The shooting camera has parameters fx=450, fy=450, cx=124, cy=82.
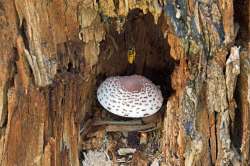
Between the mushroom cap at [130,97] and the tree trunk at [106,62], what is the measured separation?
0.45 ft

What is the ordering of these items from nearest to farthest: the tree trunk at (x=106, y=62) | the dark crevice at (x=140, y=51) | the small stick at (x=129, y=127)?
the tree trunk at (x=106, y=62)
the dark crevice at (x=140, y=51)
the small stick at (x=129, y=127)

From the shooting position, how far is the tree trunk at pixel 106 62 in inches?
107

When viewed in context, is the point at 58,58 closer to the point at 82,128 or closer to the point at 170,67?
the point at 82,128

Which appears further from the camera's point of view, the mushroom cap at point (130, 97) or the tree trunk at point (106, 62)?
the mushroom cap at point (130, 97)

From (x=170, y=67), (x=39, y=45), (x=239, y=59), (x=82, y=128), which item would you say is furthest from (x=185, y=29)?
(x=82, y=128)

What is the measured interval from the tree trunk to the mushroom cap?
14 cm

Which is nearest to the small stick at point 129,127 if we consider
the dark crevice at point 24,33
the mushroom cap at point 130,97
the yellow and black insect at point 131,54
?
the mushroom cap at point 130,97

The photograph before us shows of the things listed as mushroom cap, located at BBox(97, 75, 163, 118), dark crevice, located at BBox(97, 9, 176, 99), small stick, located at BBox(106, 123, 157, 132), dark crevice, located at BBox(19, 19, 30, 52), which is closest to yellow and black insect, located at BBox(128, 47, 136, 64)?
dark crevice, located at BBox(97, 9, 176, 99)

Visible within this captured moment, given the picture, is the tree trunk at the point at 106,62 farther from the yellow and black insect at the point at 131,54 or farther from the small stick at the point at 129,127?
the small stick at the point at 129,127

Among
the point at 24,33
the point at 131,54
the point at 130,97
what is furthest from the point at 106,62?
the point at 24,33

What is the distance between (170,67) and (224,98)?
0.60 metres

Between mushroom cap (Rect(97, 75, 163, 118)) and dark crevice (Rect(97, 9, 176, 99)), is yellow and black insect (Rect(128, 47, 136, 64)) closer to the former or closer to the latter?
dark crevice (Rect(97, 9, 176, 99))

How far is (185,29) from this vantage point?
2713 millimetres

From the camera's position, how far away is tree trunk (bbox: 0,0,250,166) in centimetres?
272
